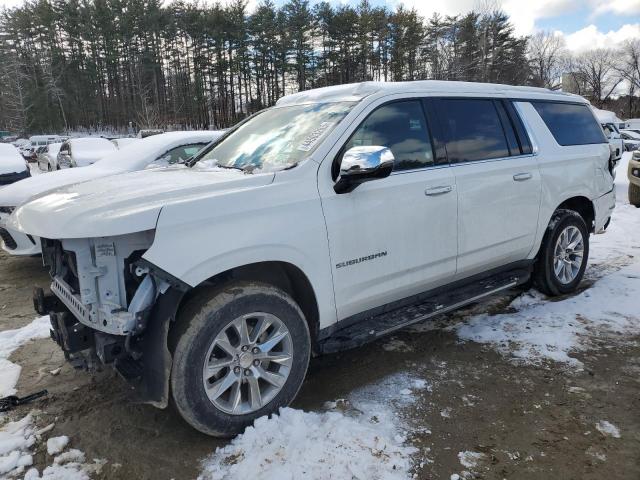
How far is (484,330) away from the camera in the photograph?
13.7ft

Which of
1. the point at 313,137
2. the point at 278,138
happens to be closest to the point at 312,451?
the point at 313,137

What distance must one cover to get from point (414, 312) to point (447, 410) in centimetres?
74

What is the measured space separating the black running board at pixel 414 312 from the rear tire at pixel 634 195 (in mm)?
6586

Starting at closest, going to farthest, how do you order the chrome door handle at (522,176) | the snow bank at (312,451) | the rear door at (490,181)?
the snow bank at (312,451)
the rear door at (490,181)
the chrome door handle at (522,176)

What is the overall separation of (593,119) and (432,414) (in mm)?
3932

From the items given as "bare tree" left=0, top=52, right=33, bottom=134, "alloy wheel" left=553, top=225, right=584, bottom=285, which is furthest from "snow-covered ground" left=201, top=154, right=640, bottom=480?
"bare tree" left=0, top=52, right=33, bottom=134

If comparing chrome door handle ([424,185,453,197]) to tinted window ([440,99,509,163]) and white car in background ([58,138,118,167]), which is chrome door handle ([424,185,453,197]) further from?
white car in background ([58,138,118,167])

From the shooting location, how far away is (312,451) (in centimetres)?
255

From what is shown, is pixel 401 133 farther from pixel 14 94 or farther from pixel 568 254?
pixel 14 94

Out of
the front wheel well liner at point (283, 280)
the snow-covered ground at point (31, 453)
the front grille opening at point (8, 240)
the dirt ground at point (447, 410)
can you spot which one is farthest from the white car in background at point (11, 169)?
the front wheel well liner at point (283, 280)

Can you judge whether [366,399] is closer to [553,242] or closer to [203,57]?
[553,242]

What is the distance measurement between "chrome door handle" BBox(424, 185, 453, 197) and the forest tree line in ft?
117

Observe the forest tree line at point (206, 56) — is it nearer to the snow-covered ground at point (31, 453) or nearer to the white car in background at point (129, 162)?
the white car in background at point (129, 162)

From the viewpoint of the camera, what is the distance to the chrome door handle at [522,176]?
4.05 m
